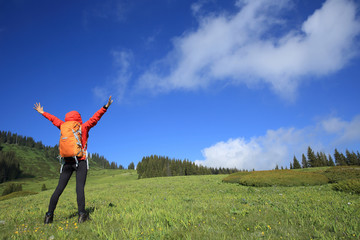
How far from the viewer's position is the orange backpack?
5.46m

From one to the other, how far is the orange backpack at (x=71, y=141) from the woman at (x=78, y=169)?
223 mm

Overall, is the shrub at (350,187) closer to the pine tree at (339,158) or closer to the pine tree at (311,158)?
the pine tree at (311,158)

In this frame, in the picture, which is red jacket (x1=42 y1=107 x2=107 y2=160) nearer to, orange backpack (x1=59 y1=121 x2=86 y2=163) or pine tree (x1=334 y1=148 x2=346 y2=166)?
orange backpack (x1=59 y1=121 x2=86 y2=163)

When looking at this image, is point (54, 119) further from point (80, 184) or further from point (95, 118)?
point (80, 184)

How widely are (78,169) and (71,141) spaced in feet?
2.97

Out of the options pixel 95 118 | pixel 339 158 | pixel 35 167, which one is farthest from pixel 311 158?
Result: pixel 35 167

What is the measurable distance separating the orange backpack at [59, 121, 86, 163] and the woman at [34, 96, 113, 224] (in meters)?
0.22

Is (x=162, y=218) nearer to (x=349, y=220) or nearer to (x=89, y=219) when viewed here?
(x=89, y=219)

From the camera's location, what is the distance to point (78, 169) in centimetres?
562

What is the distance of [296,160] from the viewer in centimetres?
10212

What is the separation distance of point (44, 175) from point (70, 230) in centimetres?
20521

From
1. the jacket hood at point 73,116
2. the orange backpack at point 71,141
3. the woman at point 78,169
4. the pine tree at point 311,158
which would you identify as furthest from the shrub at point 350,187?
the pine tree at point 311,158

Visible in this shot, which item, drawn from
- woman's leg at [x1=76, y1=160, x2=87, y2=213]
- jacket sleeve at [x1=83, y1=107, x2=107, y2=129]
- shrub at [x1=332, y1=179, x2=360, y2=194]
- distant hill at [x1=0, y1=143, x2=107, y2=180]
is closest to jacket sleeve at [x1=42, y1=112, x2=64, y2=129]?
jacket sleeve at [x1=83, y1=107, x2=107, y2=129]

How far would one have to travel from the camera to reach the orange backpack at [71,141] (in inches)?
215
